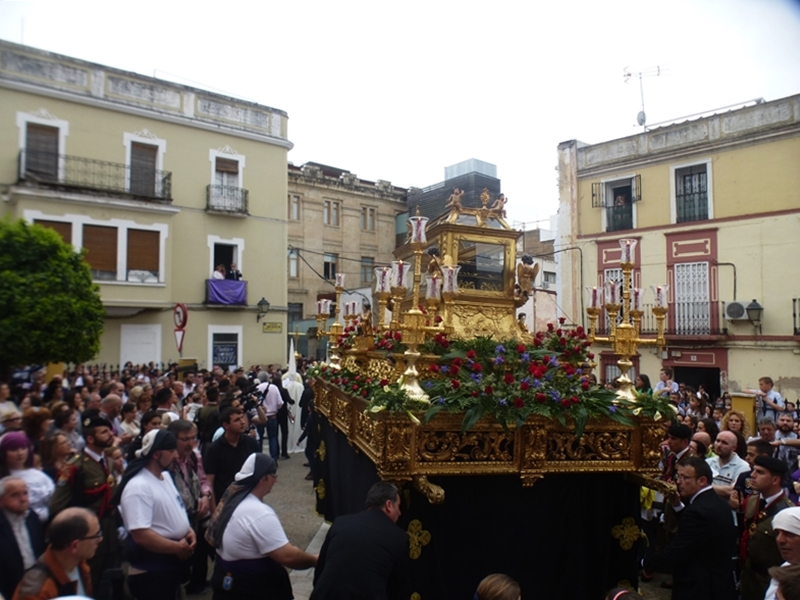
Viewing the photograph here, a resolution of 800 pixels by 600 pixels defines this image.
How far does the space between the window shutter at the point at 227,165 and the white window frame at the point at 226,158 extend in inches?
4.3

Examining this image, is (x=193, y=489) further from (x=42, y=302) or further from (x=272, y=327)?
(x=272, y=327)

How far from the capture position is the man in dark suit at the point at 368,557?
3127mm

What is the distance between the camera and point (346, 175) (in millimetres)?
29234

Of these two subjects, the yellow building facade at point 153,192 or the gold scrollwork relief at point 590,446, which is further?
the yellow building facade at point 153,192

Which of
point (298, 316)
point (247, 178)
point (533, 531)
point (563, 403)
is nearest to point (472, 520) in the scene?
point (533, 531)

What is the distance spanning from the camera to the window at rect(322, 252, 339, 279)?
28.8 meters

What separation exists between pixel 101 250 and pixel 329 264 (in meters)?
12.4

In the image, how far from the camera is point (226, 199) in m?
21.0

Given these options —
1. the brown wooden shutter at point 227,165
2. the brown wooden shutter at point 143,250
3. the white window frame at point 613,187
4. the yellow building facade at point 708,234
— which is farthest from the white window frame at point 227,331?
the white window frame at point 613,187

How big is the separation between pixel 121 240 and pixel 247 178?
17.1ft

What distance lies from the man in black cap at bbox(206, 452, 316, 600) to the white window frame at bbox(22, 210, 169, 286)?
15977 mm

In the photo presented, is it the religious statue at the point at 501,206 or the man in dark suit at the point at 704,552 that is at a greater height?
the religious statue at the point at 501,206

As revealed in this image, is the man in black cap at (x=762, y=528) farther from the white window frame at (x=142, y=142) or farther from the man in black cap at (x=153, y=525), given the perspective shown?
the white window frame at (x=142, y=142)

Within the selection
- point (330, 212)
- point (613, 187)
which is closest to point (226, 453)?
point (613, 187)
